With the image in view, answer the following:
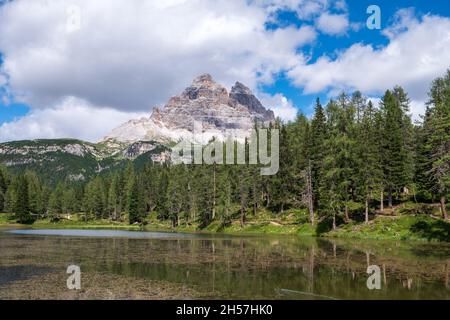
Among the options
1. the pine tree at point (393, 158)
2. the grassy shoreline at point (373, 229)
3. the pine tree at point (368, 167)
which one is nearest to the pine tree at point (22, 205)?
the grassy shoreline at point (373, 229)

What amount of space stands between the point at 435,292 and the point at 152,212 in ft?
438

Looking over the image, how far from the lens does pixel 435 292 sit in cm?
2397

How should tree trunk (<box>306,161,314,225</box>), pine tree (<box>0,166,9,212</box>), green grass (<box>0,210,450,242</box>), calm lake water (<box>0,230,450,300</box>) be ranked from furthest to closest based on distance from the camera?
1. pine tree (<box>0,166,9,212</box>)
2. tree trunk (<box>306,161,314,225</box>)
3. green grass (<box>0,210,450,242</box>)
4. calm lake water (<box>0,230,450,300</box>)

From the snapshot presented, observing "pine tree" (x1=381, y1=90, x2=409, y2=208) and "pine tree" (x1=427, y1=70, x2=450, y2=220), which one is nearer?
"pine tree" (x1=427, y1=70, x2=450, y2=220)

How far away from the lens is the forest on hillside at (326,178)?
71000mm

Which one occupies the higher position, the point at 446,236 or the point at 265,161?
the point at 265,161

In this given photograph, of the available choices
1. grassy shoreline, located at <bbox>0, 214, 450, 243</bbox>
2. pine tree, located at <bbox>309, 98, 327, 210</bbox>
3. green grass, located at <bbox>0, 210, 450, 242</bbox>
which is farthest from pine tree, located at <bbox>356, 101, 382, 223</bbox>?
pine tree, located at <bbox>309, 98, 327, 210</bbox>

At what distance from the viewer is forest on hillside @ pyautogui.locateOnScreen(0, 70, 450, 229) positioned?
233 feet

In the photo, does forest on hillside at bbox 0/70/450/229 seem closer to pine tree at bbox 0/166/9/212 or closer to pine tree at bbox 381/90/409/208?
pine tree at bbox 381/90/409/208

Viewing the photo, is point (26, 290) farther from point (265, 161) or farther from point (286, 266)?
point (265, 161)

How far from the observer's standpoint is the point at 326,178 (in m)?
74.7
